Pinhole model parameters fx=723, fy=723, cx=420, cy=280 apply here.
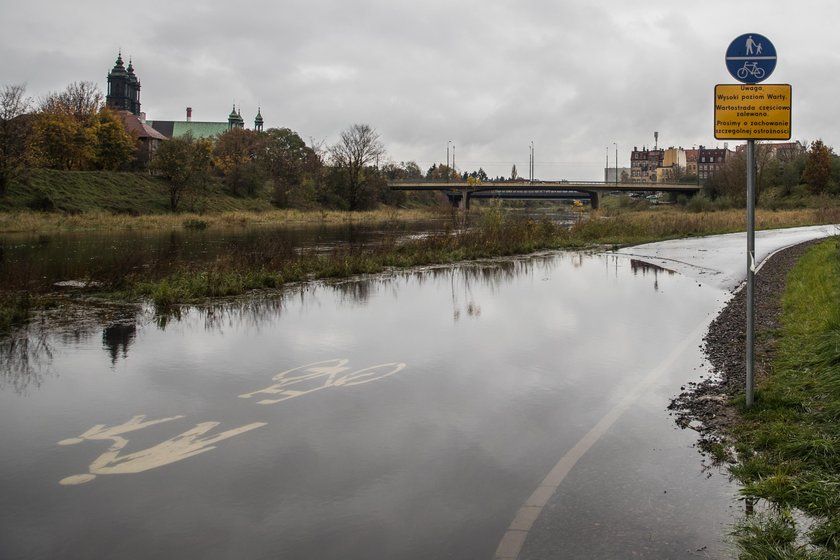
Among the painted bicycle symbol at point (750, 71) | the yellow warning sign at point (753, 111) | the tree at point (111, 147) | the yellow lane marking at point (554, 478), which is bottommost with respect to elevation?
the yellow lane marking at point (554, 478)

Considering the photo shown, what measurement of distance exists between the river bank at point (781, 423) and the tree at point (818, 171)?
88.2 metres

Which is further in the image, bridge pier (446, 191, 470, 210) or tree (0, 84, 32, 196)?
bridge pier (446, 191, 470, 210)

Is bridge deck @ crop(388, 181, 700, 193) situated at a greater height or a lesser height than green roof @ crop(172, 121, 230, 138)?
lesser

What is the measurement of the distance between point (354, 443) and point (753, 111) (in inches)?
190

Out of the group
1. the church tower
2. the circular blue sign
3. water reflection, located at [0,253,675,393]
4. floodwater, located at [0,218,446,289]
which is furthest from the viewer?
the church tower

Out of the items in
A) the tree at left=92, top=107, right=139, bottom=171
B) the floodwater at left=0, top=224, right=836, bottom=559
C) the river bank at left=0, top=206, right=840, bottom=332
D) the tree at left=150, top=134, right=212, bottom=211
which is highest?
the tree at left=92, top=107, right=139, bottom=171

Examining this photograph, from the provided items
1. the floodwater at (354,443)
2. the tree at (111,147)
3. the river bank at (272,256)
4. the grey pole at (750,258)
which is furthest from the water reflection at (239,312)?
the tree at (111,147)

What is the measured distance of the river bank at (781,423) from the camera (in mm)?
4504

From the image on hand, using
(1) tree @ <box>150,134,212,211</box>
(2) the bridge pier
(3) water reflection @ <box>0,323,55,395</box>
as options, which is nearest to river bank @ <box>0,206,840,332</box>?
(3) water reflection @ <box>0,323,55,395</box>

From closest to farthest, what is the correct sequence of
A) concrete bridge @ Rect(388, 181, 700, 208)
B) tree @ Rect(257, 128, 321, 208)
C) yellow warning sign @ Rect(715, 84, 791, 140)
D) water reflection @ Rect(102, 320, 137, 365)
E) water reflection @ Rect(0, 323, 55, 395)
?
yellow warning sign @ Rect(715, 84, 791, 140) < water reflection @ Rect(0, 323, 55, 395) < water reflection @ Rect(102, 320, 137, 365) < tree @ Rect(257, 128, 321, 208) < concrete bridge @ Rect(388, 181, 700, 208)

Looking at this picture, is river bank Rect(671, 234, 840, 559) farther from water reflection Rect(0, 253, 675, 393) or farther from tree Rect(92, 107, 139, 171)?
tree Rect(92, 107, 139, 171)

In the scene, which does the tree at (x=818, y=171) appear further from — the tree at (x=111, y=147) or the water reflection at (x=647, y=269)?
the tree at (x=111, y=147)

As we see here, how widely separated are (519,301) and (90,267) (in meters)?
14.3

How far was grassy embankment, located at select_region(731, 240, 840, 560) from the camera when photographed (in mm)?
4375
